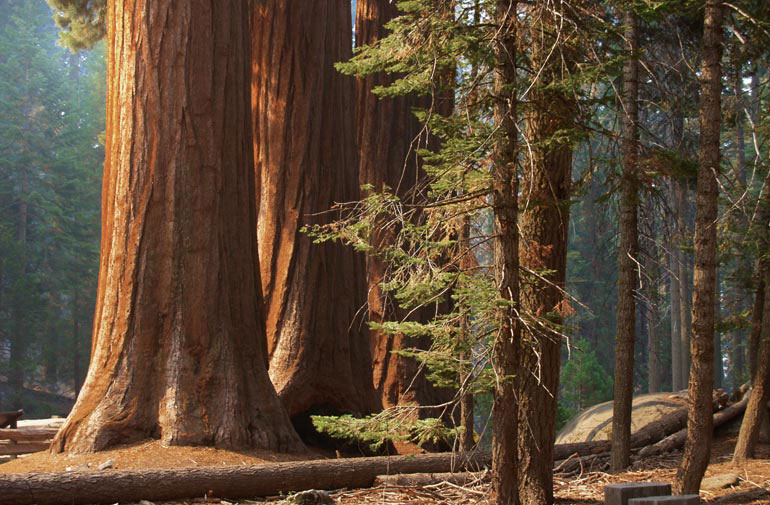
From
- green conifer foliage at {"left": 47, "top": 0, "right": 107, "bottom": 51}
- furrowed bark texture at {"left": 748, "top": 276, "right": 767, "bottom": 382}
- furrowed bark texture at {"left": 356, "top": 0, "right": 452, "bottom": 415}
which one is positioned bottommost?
furrowed bark texture at {"left": 748, "top": 276, "right": 767, "bottom": 382}

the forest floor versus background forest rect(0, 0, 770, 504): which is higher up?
background forest rect(0, 0, 770, 504)

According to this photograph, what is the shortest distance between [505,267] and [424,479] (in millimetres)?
3180

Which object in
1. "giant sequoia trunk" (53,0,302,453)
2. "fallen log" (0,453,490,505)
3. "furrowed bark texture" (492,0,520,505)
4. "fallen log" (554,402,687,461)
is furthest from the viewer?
"fallen log" (554,402,687,461)

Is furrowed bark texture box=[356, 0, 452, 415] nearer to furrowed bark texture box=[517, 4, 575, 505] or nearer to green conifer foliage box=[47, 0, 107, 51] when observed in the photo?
furrowed bark texture box=[517, 4, 575, 505]

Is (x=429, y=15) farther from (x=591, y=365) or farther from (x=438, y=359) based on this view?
(x=591, y=365)

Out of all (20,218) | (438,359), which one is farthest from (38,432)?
(20,218)

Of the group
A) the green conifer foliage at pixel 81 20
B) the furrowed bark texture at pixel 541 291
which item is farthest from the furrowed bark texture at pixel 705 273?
the green conifer foliage at pixel 81 20

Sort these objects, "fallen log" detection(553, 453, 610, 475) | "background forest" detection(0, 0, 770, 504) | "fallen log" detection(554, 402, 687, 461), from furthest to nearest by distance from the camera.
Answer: "fallen log" detection(554, 402, 687, 461) → "fallen log" detection(553, 453, 610, 475) → "background forest" detection(0, 0, 770, 504)

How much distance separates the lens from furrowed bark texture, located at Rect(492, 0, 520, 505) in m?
5.67

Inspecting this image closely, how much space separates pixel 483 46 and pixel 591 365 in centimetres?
2219

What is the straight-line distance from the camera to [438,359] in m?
5.62

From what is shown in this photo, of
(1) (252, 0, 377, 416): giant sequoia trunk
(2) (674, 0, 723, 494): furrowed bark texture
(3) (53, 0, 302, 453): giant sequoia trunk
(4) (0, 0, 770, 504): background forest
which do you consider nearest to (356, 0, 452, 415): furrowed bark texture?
(4) (0, 0, 770, 504): background forest

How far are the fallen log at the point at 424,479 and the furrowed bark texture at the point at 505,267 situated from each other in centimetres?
219

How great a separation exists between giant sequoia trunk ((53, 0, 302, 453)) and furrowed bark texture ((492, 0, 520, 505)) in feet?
10.9
